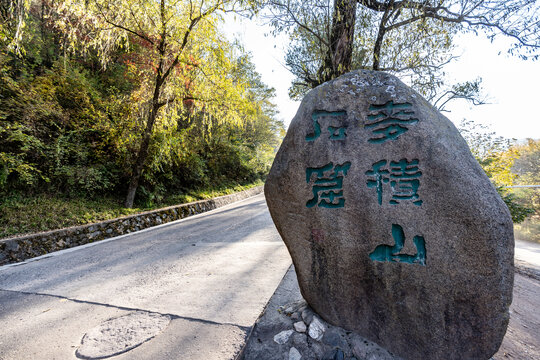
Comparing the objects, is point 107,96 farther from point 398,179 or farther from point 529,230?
point 529,230

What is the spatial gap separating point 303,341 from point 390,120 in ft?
5.84

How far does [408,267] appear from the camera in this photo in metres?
1.67

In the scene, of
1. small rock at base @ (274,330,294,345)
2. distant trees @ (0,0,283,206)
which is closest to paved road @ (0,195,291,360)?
small rock at base @ (274,330,294,345)

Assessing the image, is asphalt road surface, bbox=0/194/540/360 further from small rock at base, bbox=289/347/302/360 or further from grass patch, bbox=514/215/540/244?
grass patch, bbox=514/215/540/244

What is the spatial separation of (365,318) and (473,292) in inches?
27.8

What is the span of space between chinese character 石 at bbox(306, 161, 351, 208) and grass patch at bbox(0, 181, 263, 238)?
16.6ft

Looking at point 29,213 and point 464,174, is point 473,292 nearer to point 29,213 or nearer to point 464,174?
point 464,174

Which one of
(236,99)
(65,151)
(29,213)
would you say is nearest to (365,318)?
(29,213)

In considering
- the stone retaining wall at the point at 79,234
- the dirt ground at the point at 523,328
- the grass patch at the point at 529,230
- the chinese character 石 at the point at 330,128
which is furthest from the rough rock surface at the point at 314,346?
the grass patch at the point at 529,230

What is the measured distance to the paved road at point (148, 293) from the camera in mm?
1907

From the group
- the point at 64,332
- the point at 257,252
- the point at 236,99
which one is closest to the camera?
the point at 64,332

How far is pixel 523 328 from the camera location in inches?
Answer: 90.2

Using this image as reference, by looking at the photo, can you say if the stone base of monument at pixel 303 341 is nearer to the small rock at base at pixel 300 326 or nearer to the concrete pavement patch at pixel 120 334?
the small rock at base at pixel 300 326

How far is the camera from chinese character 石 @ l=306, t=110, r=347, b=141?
6.58 feet
